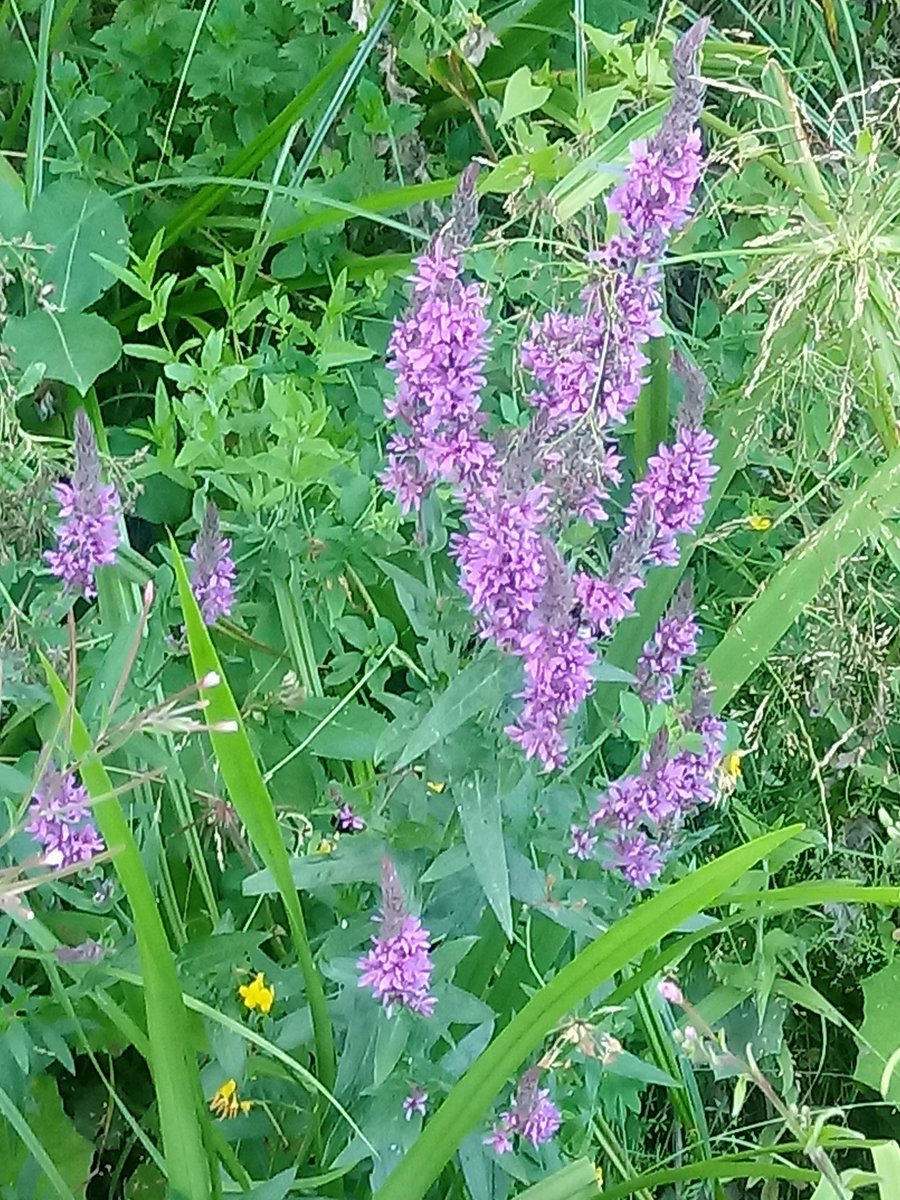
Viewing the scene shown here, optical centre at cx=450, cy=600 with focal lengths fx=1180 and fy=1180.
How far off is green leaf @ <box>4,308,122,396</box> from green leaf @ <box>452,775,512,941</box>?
51 centimetres

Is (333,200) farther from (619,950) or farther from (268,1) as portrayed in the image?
(619,950)

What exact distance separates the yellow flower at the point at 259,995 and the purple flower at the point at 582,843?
0.22 metres

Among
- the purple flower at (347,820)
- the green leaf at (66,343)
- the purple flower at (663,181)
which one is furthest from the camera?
the green leaf at (66,343)

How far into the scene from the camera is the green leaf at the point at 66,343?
0.95 metres

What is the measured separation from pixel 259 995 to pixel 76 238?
2.08ft

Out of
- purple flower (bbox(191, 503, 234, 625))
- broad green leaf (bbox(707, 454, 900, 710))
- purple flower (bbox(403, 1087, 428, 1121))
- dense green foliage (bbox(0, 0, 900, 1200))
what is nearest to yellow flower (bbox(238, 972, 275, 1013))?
dense green foliage (bbox(0, 0, 900, 1200))

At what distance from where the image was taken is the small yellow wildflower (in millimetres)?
771

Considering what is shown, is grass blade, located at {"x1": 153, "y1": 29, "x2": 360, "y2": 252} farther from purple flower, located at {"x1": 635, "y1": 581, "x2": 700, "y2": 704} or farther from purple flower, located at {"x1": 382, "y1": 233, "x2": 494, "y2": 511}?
purple flower, located at {"x1": 635, "y1": 581, "x2": 700, "y2": 704}

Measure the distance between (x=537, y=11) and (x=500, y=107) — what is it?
13 centimetres

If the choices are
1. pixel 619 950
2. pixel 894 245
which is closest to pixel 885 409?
pixel 894 245

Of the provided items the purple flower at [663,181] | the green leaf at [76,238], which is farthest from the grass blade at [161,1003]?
the green leaf at [76,238]

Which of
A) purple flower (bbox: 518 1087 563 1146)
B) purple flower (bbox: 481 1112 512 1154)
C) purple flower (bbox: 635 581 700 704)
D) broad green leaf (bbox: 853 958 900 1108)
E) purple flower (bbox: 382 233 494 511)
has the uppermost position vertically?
purple flower (bbox: 382 233 494 511)

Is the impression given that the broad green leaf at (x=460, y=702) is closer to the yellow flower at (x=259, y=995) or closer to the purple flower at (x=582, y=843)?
the purple flower at (x=582, y=843)

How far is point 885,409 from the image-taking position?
0.93m
